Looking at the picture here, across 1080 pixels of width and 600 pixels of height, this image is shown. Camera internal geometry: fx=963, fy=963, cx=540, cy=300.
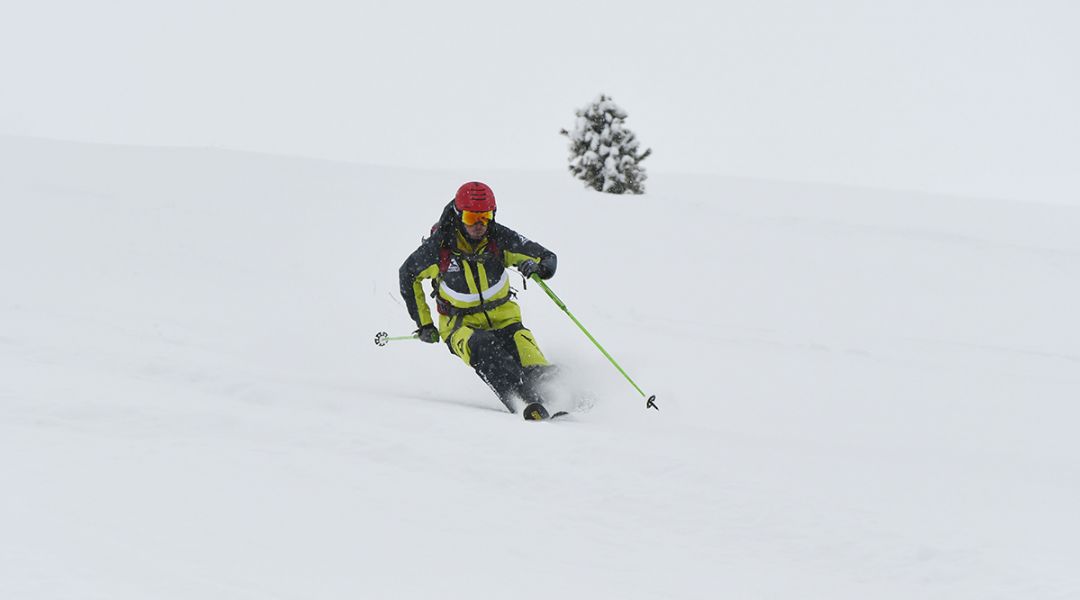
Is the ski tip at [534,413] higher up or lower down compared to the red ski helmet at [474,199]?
lower down

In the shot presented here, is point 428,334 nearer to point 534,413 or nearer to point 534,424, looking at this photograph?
point 534,413

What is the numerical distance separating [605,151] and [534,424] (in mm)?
17655

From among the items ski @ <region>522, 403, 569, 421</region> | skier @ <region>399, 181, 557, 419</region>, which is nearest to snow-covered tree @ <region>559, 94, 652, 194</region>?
skier @ <region>399, 181, 557, 419</region>

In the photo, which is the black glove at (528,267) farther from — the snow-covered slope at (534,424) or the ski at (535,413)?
the ski at (535,413)

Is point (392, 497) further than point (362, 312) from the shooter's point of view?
No

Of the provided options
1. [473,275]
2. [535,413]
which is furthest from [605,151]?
[535,413]

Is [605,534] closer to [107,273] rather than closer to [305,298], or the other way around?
[305,298]

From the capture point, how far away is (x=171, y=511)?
14.1 ft

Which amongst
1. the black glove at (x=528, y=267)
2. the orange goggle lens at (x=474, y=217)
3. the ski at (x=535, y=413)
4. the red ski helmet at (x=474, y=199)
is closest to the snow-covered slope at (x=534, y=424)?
the ski at (x=535, y=413)

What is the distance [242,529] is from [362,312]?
7.49m

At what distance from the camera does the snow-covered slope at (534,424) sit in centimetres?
428

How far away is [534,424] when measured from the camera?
6.12 meters

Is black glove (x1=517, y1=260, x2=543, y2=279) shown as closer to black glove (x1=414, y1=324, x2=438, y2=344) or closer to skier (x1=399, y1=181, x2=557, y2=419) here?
skier (x1=399, y1=181, x2=557, y2=419)

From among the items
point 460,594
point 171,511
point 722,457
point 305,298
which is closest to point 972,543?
point 722,457
